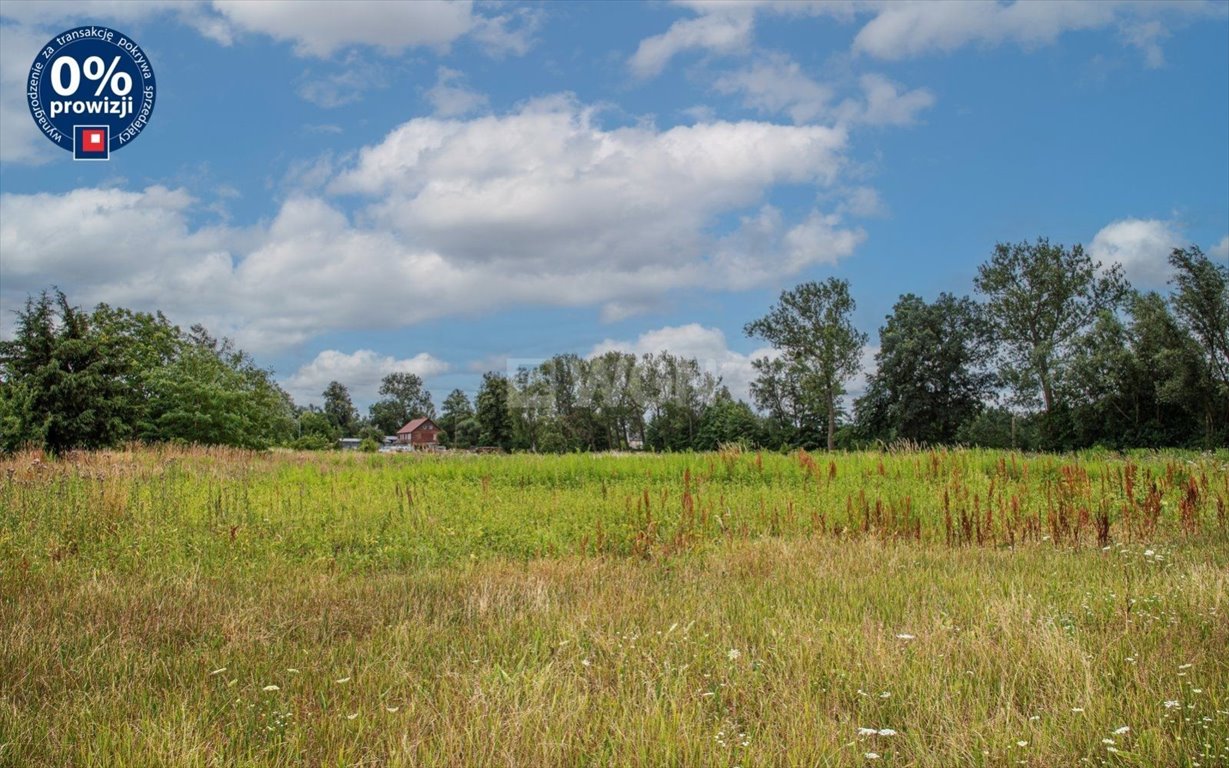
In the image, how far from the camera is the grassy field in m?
3.36

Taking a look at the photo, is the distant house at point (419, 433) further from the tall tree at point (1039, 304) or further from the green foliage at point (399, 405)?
the tall tree at point (1039, 304)

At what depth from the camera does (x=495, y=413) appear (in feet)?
290

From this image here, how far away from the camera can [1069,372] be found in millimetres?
41500

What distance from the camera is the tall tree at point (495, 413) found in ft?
287

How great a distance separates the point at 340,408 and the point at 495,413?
4725cm

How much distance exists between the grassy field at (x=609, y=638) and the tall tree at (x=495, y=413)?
7729 centimetres

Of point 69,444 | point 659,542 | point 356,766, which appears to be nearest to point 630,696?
point 356,766

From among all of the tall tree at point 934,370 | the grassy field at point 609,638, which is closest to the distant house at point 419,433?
the tall tree at point 934,370

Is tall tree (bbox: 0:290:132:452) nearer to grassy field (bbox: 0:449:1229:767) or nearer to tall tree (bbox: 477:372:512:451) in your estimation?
grassy field (bbox: 0:449:1229:767)

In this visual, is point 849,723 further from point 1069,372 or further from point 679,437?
point 679,437

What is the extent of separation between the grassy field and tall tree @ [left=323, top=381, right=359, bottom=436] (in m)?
118

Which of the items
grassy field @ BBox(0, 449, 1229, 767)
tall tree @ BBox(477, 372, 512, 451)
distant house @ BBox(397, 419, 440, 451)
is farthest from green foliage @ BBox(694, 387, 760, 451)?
distant house @ BBox(397, 419, 440, 451)

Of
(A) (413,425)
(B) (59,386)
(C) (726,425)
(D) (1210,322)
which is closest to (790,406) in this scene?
(C) (726,425)

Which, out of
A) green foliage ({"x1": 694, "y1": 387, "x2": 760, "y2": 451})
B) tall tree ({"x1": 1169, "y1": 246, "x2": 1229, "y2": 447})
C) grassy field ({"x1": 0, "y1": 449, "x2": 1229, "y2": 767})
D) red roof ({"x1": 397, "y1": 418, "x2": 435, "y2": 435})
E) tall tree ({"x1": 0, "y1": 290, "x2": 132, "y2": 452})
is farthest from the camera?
red roof ({"x1": 397, "y1": 418, "x2": 435, "y2": 435})
